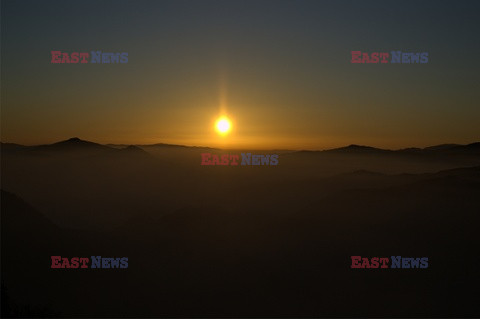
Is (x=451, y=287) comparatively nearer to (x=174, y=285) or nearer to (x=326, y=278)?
(x=326, y=278)

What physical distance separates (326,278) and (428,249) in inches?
1509

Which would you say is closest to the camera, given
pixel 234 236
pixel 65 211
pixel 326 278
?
pixel 326 278

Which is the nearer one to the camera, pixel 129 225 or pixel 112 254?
pixel 112 254

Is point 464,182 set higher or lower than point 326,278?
higher

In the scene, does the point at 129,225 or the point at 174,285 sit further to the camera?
the point at 129,225

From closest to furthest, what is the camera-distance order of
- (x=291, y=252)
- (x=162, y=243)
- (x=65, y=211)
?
(x=291, y=252) < (x=162, y=243) < (x=65, y=211)

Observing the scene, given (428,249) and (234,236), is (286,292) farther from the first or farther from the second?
(428,249)

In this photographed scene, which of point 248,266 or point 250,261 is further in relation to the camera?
point 250,261

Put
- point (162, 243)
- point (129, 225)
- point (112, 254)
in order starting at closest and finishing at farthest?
point (112, 254) → point (162, 243) → point (129, 225)

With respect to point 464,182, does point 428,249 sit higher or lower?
lower

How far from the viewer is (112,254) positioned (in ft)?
268

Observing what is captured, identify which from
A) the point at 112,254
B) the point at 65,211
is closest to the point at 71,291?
the point at 112,254

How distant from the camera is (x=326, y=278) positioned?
2731 inches

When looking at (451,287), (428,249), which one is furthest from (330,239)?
(451,287)
